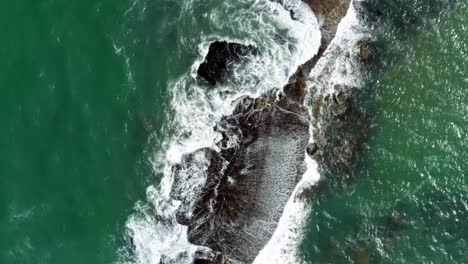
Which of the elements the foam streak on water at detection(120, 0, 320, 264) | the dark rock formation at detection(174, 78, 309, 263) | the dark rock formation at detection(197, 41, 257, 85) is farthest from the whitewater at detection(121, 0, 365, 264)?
the dark rock formation at detection(174, 78, 309, 263)

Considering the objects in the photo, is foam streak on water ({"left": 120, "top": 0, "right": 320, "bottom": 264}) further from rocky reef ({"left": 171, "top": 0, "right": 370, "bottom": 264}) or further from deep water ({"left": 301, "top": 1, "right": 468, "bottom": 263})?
deep water ({"left": 301, "top": 1, "right": 468, "bottom": 263})

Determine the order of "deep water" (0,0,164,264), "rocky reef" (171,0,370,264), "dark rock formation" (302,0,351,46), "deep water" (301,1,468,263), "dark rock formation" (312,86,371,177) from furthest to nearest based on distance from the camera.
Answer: "deep water" (0,0,164,264) → "dark rock formation" (312,86,371,177) → "rocky reef" (171,0,370,264) → "dark rock formation" (302,0,351,46) → "deep water" (301,1,468,263)

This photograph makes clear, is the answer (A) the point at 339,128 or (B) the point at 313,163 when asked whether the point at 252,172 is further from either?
(A) the point at 339,128

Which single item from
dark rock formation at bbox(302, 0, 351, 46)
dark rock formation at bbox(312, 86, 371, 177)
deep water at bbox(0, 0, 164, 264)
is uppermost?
dark rock formation at bbox(302, 0, 351, 46)

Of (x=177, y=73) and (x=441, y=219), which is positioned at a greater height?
(x=177, y=73)

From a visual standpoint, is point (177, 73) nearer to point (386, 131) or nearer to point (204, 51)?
point (204, 51)

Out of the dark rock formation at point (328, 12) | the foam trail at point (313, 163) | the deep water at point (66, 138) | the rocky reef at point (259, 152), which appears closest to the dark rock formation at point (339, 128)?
the rocky reef at point (259, 152)

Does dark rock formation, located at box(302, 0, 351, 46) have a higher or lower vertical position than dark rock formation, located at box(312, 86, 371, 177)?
higher

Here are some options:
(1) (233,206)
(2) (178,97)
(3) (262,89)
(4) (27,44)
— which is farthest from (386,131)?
(4) (27,44)
